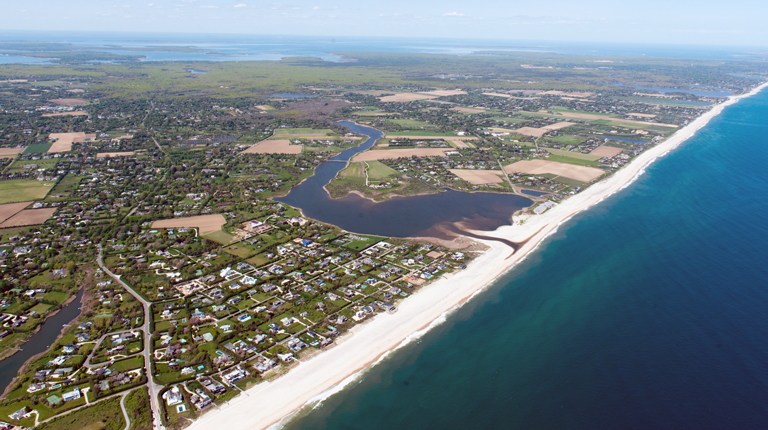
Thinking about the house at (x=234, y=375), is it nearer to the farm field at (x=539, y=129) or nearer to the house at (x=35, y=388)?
the house at (x=35, y=388)

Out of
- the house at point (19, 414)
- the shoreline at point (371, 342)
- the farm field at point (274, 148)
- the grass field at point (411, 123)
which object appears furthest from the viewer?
the grass field at point (411, 123)

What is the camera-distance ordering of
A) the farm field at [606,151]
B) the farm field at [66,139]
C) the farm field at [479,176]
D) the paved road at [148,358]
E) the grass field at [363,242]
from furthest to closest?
the farm field at [606,151], the farm field at [66,139], the farm field at [479,176], the grass field at [363,242], the paved road at [148,358]

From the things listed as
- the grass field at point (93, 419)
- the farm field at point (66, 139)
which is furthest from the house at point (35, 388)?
the farm field at point (66, 139)

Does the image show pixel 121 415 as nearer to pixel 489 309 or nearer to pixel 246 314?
pixel 246 314

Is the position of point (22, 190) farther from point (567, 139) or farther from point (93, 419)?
point (567, 139)

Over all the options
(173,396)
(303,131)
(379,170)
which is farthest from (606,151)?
(173,396)

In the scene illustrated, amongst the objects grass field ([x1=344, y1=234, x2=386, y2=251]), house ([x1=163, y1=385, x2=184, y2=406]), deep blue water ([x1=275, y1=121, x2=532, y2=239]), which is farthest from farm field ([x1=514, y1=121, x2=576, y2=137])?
house ([x1=163, y1=385, x2=184, y2=406])

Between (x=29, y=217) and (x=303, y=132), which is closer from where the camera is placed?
(x=29, y=217)
